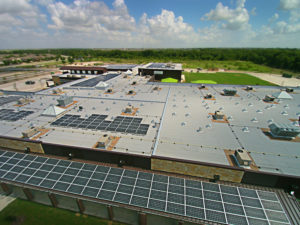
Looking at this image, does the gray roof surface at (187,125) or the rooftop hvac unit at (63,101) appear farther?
the rooftop hvac unit at (63,101)

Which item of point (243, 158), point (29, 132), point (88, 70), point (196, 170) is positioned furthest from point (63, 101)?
point (88, 70)

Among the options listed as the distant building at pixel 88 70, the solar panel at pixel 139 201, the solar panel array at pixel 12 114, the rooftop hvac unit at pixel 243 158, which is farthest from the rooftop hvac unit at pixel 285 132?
the distant building at pixel 88 70

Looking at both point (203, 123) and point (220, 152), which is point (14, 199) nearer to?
point (220, 152)

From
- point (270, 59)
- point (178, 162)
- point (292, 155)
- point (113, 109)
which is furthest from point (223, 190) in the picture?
point (270, 59)

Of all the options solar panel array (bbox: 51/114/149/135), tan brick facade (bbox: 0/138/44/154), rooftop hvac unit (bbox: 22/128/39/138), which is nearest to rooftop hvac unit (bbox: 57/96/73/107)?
solar panel array (bbox: 51/114/149/135)

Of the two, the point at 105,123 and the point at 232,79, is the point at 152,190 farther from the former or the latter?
the point at 232,79

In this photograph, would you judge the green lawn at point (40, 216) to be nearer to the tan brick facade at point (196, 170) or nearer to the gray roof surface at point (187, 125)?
the gray roof surface at point (187, 125)

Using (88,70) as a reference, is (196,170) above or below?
below
